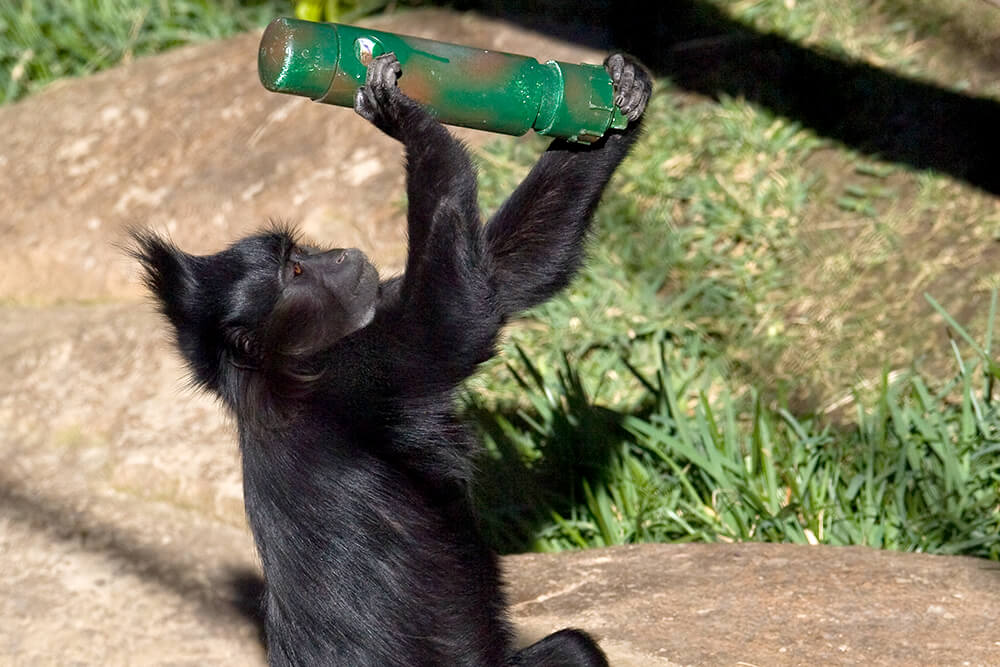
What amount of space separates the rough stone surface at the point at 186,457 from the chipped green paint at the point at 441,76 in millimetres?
1695

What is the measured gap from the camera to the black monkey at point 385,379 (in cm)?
331

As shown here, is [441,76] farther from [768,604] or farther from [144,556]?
[144,556]

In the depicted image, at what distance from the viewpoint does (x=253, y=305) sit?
374 centimetres

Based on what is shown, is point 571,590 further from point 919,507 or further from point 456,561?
point 919,507

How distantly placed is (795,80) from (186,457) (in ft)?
12.6

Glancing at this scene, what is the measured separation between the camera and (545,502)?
16.9 ft

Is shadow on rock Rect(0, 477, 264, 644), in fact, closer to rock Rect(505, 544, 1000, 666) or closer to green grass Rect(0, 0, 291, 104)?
rock Rect(505, 544, 1000, 666)

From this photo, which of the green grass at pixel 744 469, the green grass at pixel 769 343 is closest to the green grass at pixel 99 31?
the green grass at pixel 769 343

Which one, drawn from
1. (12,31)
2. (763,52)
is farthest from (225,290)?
(12,31)

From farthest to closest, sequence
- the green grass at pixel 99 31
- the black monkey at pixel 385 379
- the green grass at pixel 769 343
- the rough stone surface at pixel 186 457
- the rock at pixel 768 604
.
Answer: the green grass at pixel 99 31 < the green grass at pixel 769 343 < the rough stone surface at pixel 186 457 < the rock at pixel 768 604 < the black monkey at pixel 385 379

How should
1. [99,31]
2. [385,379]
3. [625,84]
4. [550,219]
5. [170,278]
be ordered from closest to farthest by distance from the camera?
[385,379], [625,84], [170,278], [550,219], [99,31]

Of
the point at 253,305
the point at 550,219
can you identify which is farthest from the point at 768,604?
the point at 253,305

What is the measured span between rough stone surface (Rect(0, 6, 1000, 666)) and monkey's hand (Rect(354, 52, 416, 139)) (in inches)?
71.3

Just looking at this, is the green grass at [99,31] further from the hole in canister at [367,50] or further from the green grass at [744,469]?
the hole in canister at [367,50]
